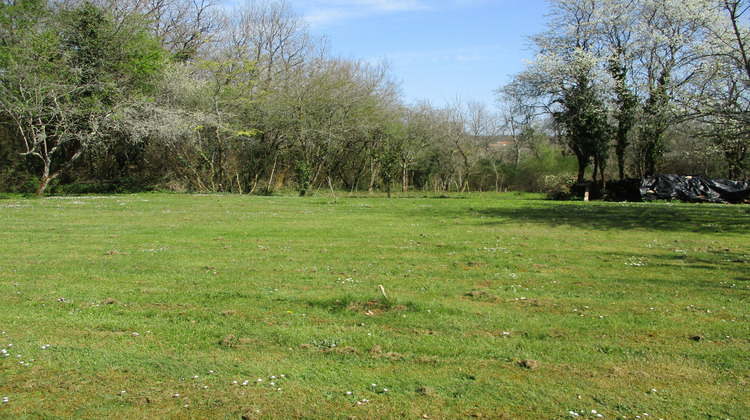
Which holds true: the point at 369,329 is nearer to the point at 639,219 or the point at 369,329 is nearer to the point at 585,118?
the point at 639,219

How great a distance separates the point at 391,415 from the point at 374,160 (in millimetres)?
28683

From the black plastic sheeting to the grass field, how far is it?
53.4 ft

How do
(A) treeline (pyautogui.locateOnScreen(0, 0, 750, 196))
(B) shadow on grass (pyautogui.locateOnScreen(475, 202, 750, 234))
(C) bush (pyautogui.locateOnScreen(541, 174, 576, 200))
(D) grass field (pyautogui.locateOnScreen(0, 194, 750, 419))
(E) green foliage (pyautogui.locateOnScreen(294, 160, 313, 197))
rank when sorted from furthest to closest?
1. (C) bush (pyautogui.locateOnScreen(541, 174, 576, 200))
2. (E) green foliage (pyautogui.locateOnScreen(294, 160, 313, 197))
3. (A) treeline (pyautogui.locateOnScreen(0, 0, 750, 196))
4. (B) shadow on grass (pyautogui.locateOnScreen(475, 202, 750, 234))
5. (D) grass field (pyautogui.locateOnScreen(0, 194, 750, 419))

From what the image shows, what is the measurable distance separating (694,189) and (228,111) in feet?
81.0

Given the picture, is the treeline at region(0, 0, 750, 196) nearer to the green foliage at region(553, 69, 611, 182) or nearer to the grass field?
the green foliage at region(553, 69, 611, 182)

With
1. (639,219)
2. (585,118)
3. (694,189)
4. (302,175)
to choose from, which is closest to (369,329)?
(639,219)

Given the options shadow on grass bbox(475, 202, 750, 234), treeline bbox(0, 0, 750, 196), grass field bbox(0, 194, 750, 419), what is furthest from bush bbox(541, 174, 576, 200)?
grass field bbox(0, 194, 750, 419)

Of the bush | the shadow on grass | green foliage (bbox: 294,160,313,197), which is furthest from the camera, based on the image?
the bush

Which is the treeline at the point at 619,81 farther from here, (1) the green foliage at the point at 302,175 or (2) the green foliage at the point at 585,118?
(1) the green foliage at the point at 302,175

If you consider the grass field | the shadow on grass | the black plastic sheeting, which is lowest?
the grass field

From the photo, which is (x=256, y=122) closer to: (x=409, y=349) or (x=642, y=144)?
(x=642, y=144)

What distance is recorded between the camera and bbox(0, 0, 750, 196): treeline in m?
22.2

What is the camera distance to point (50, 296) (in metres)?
5.72

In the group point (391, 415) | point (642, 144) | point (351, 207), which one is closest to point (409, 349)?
point (391, 415)
